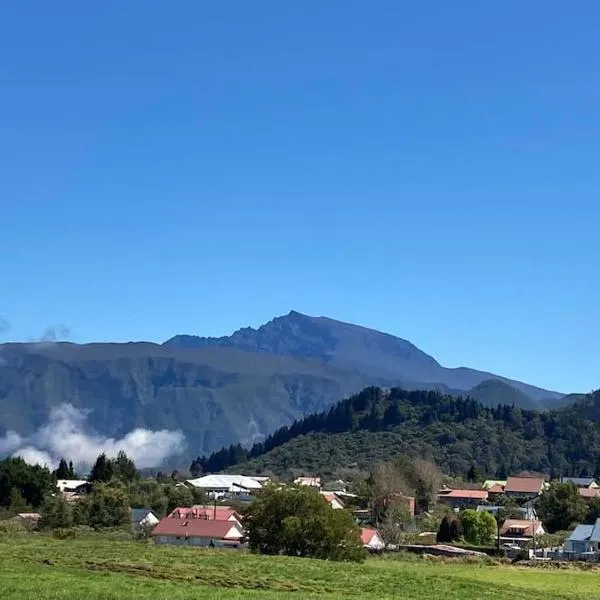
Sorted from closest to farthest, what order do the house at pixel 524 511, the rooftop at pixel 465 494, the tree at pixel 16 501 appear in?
1. the tree at pixel 16 501
2. the house at pixel 524 511
3. the rooftop at pixel 465 494

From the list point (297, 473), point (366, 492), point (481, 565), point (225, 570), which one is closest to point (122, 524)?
point (366, 492)

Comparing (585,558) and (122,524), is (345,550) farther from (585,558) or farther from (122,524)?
(122,524)

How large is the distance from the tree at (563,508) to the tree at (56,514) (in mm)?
47668

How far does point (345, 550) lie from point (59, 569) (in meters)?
21.9

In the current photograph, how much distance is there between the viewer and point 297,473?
612 ft

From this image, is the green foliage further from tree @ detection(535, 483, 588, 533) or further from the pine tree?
tree @ detection(535, 483, 588, 533)

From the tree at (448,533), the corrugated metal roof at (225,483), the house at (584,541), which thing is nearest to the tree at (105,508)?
the tree at (448,533)

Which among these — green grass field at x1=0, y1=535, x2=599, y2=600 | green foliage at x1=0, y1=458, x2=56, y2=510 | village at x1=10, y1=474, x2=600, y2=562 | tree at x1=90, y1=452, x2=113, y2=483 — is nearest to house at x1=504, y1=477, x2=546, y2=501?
village at x1=10, y1=474, x2=600, y2=562

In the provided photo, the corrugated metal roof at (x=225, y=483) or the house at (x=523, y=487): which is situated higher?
the house at (x=523, y=487)

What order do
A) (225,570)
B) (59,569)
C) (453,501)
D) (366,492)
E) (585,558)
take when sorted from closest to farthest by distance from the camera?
(59,569) → (225,570) → (585,558) → (366,492) → (453,501)

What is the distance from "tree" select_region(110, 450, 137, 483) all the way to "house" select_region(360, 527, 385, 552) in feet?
152

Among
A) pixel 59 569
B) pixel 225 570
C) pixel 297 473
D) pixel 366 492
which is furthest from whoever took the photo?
pixel 297 473

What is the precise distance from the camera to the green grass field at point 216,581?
24359 mm

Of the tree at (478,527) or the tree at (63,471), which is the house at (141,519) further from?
the tree at (63,471)
